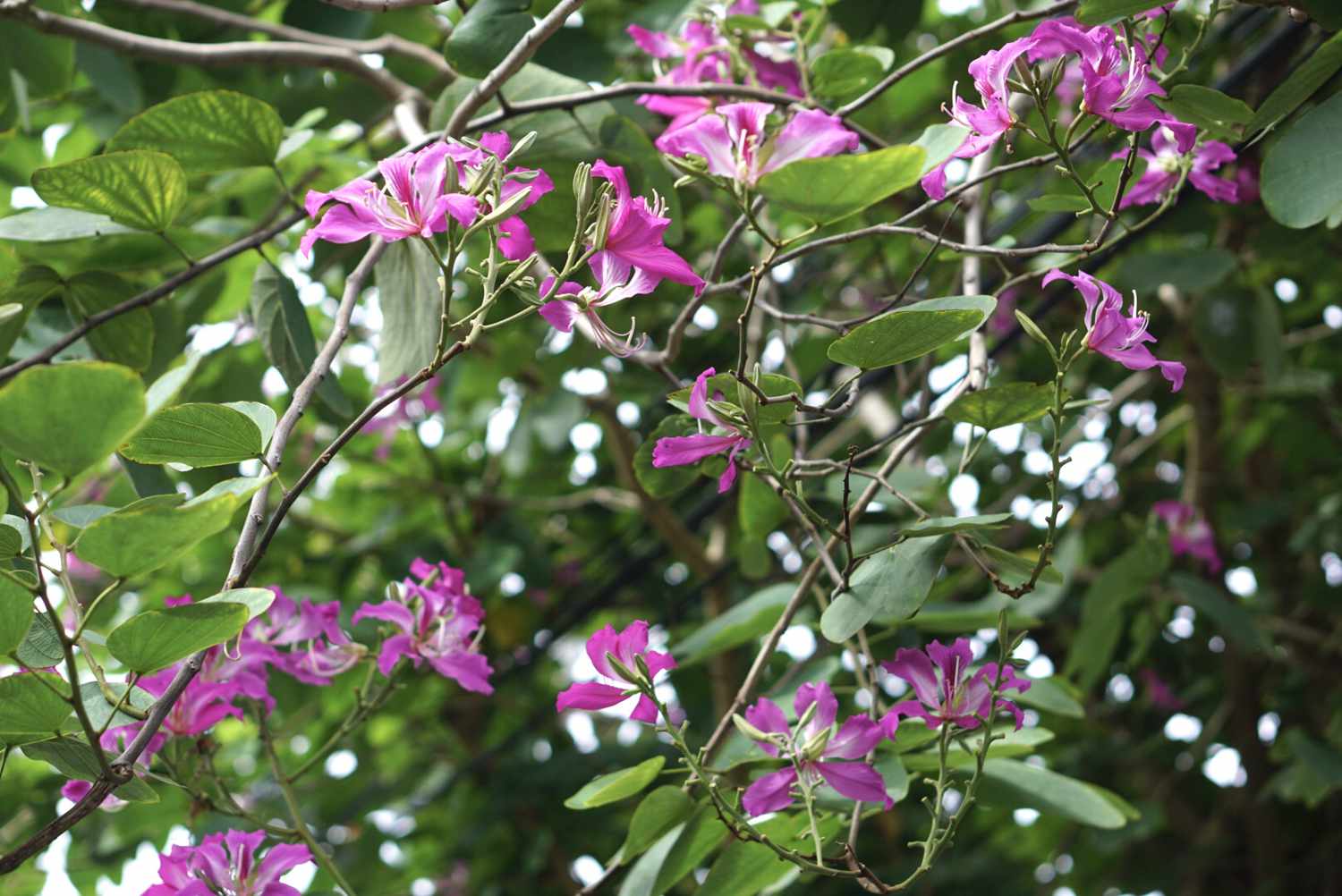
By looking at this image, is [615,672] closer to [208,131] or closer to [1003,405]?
[1003,405]

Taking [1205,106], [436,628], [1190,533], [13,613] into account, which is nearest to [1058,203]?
[1205,106]

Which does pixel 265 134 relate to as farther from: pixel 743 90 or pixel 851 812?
pixel 851 812

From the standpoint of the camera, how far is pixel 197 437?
2.28 feet

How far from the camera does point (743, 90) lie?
872 mm

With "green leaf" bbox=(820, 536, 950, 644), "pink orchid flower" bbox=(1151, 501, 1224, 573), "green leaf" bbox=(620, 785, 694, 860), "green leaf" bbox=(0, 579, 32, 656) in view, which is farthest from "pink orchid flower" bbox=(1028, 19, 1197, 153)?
"pink orchid flower" bbox=(1151, 501, 1224, 573)

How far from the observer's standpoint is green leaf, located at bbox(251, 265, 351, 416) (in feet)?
3.12

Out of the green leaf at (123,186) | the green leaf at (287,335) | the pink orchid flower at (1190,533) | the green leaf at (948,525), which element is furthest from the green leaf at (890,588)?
the pink orchid flower at (1190,533)

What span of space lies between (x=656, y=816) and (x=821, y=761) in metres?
0.12

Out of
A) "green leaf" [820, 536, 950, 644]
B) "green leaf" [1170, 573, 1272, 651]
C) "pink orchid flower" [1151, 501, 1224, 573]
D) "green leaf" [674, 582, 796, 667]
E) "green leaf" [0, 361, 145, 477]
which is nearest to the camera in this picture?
"green leaf" [0, 361, 145, 477]

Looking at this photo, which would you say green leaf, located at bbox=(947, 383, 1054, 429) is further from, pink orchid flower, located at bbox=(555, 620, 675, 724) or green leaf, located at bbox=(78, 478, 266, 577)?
green leaf, located at bbox=(78, 478, 266, 577)

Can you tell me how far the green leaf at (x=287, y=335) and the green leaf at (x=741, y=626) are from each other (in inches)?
14.8

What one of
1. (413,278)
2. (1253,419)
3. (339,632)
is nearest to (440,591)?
(339,632)

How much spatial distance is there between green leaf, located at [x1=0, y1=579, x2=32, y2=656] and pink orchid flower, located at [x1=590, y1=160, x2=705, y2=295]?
0.34 meters

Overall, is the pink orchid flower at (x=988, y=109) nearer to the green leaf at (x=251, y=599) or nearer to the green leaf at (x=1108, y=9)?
the green leaf at (x=1108, y=9)
